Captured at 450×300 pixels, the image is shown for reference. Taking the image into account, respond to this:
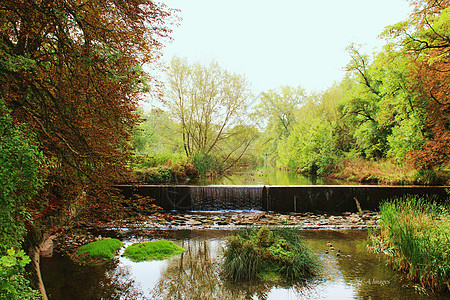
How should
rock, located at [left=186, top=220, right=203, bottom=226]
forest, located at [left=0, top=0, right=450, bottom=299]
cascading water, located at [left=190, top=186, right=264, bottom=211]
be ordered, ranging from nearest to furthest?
1. forest, located at [left=0, top=0, right=450, bottom=299]
2. rock, located at [left=186, top=220, right=203, bottom=226]
3. cascading water, located at [left=190, top=186, right=264, bottom=211]

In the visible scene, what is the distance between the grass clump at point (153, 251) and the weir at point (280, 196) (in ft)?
15.9

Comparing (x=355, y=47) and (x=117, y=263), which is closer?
(x=117, y=263)

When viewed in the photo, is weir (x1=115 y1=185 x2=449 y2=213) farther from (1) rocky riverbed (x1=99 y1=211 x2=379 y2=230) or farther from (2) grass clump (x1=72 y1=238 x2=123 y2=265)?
(2) grass clump (x1=72 y1=238 x2=123 y2=265)

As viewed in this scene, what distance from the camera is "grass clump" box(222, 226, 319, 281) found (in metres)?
4.37

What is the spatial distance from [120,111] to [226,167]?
1785 cm

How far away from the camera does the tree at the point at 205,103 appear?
61.2 feet

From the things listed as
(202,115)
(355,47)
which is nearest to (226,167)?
(202,115)

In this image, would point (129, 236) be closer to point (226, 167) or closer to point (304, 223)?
point (304, 223)

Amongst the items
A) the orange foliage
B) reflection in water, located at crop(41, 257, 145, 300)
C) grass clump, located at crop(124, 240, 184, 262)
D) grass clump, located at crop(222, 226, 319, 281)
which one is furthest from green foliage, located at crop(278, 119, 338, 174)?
reflection in water, located at crop(41, 257, 145, 300)

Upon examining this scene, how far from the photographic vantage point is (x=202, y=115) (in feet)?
64.9

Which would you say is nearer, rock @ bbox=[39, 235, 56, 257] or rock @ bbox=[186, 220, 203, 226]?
rock @ bbox=[39, 235, 56, 257]

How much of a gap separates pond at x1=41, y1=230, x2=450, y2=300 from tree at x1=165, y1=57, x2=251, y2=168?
47.0 feet

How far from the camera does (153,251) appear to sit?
218 inches

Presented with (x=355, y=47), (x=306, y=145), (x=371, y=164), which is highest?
(x=355, y=47)
